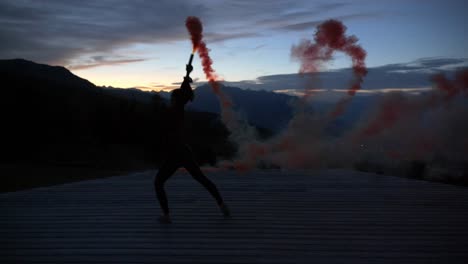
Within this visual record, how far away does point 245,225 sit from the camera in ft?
17.6

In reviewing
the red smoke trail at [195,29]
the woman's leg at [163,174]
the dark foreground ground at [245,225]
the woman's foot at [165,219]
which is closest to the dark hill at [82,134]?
the red smoke trail at [195,29]

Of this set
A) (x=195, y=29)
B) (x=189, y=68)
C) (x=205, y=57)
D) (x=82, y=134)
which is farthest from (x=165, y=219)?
(x=82, y=134)

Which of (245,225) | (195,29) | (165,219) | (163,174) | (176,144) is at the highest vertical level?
(195,29)

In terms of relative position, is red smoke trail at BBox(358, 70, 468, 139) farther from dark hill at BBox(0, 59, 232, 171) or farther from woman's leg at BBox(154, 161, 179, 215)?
woman's leg at BBox(154, 161, 179, 215)

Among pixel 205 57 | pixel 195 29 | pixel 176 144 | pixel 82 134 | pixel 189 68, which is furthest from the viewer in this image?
pixel 82 134

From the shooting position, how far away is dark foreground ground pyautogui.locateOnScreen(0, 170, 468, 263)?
4152 mm

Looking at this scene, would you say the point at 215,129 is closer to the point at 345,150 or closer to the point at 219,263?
the point at 345,150

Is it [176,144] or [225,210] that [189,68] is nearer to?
[176,144]

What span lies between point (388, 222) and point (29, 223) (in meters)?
4.56

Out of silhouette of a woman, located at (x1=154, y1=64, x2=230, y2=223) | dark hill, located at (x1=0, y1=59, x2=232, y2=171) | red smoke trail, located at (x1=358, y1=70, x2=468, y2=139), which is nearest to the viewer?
silhouette of a woman, located at (x1=154, y1=64, x2=230, y2=223)

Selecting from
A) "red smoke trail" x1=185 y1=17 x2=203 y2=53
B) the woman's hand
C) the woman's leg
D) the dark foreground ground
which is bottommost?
the dark foreground ground

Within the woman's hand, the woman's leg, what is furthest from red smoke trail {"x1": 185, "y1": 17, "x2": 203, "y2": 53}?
the woman's leg

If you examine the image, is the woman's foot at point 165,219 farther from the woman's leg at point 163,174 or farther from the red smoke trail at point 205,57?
the red smoke trail at point 205,57

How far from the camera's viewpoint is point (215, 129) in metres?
38.7
